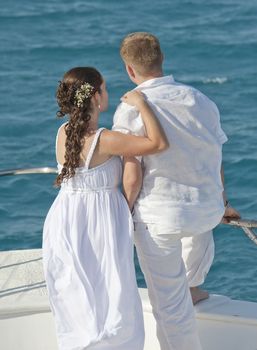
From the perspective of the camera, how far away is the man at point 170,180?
399 centimetres

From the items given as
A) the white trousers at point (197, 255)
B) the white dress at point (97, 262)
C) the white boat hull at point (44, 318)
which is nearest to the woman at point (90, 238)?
the white dress at point (97, 262)

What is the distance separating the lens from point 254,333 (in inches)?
177

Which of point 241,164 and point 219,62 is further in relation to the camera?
point 219,62

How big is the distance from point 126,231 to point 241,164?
6667mm

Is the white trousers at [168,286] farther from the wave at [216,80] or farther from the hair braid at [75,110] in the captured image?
the wave at [216,80]

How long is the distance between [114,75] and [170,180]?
10000mm

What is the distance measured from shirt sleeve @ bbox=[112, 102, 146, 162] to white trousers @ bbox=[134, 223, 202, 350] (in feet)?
1.19

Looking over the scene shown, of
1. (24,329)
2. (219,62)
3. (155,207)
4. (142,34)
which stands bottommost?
(219,62)

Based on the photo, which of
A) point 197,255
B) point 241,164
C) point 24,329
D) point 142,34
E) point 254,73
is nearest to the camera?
point 142,34

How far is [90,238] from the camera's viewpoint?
161 inches

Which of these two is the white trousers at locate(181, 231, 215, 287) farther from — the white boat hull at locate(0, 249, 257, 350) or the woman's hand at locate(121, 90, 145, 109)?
the woman's hand at locate(121, 90, 145, 109)

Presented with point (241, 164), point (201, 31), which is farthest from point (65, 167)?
point (201, 31)

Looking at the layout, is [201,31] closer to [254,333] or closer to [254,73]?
[254,73]

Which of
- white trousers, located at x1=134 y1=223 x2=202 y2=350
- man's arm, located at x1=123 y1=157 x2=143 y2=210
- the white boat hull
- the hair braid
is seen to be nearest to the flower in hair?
the hair braid
